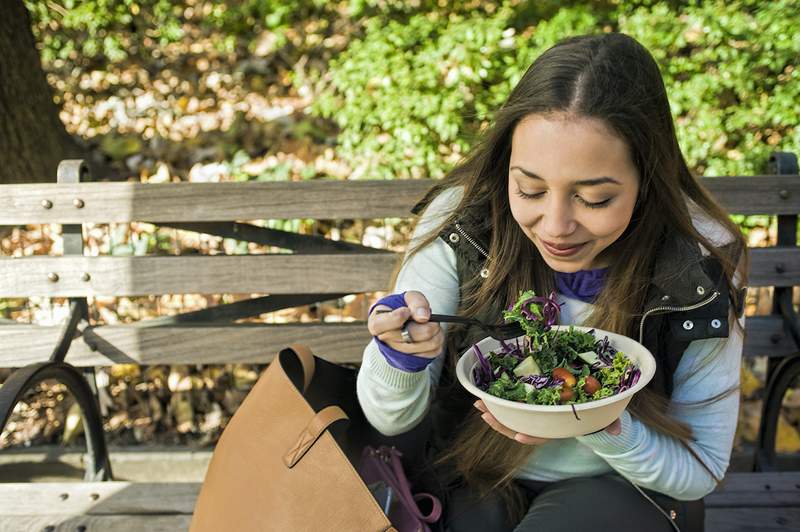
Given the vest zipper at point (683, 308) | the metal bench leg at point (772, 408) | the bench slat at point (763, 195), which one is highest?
the bench slat at point (763, 195)

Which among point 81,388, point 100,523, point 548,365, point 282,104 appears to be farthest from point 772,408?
point 282,104

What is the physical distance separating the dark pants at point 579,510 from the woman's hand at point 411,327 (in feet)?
1.56

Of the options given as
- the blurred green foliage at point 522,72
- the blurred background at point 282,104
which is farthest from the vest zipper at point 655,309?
the blurred green foliage at point 522,72

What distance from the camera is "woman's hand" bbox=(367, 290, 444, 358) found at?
1591 mm

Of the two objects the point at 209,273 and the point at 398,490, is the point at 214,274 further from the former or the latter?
the point at 398,490

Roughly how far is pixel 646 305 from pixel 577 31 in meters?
3.00

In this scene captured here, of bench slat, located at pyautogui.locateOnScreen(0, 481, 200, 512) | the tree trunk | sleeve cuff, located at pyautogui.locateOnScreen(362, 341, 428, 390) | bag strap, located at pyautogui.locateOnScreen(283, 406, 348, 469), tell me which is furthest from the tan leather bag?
the tree trunk

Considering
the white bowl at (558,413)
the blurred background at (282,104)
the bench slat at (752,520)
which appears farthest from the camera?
the blurred background at (282,104)

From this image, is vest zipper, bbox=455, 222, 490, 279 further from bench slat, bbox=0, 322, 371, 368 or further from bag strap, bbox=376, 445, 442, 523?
bench slat, bbox=0, 322, 371, 368

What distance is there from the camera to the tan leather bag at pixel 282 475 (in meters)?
1.63

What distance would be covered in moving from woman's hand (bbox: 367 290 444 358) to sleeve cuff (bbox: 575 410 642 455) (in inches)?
14.3

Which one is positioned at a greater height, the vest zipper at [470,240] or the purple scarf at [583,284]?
the vest zipper at [470,240]

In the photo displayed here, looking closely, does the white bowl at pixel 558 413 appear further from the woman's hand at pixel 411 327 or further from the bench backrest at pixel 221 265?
the bench backrest at pixel 221 265

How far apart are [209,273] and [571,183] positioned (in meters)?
1.36
